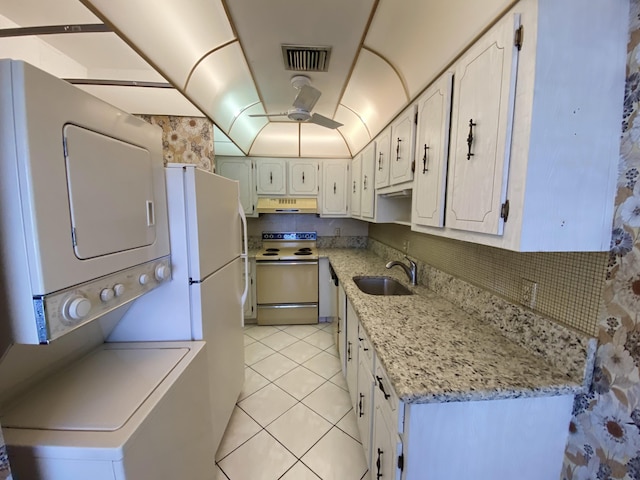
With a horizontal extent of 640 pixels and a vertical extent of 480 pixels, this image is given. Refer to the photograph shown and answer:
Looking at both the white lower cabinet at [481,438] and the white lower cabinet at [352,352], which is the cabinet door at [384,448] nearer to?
the white lower cabinet at [481,438]

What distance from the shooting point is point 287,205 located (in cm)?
366

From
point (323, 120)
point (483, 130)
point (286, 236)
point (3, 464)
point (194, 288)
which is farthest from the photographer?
point (286, 236)

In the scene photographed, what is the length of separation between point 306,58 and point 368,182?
1268 millimetres

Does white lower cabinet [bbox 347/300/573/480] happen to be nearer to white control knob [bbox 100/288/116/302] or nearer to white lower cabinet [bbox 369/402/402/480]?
white lower cabinet [bbox 369/402/402/480]

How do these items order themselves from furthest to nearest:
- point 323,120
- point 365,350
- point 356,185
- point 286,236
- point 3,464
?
point 286,236
point 356,185
point 323,120
point 365,350
point 3,464

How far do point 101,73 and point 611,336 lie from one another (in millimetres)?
2631

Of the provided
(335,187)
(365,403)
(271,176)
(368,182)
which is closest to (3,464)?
(365,403)

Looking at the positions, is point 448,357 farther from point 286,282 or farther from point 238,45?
point 286,282

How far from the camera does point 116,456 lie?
2.43ft

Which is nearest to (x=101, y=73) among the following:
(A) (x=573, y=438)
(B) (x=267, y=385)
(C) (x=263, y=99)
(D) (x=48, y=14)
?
(D) (x=48, y=14)

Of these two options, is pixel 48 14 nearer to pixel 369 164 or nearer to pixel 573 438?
pixel 369 164

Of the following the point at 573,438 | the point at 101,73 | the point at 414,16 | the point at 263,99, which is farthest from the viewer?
the point at 263,99

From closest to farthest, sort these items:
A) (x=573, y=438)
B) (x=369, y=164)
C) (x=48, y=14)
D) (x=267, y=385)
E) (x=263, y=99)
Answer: (x=573, y=438) < (x=48, y=14) < (x=267, y=385) < (x=263, y=99) < (x=369, y=164)

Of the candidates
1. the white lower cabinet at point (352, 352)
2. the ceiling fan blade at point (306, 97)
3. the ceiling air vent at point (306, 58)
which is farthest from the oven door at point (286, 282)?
the ceiling air vent at point (306, 58)
